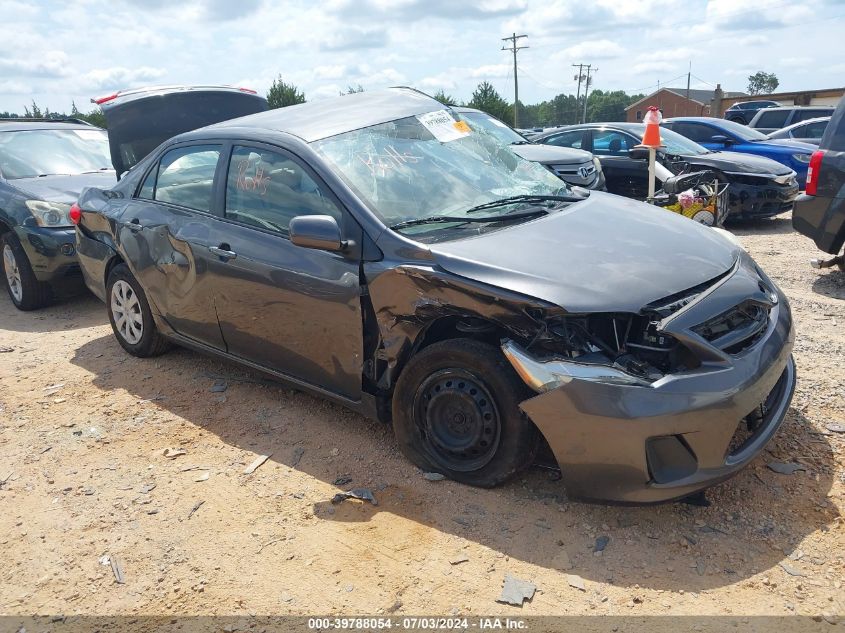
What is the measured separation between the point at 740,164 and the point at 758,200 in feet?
1.89

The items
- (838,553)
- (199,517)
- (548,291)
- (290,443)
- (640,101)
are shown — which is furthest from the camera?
(640,101)

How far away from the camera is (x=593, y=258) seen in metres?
3.22

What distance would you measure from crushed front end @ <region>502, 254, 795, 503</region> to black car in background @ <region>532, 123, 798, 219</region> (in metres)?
7.40

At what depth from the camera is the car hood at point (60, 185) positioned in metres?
7.21

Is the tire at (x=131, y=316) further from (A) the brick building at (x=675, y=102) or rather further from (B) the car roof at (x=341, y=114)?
(A) the brick building at (x=675, y=102)

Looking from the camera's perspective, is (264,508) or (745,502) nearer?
(745,502)

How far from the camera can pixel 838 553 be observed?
2.76 metres

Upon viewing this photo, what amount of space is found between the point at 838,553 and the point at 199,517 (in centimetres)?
281

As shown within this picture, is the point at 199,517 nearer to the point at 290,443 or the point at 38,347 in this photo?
the point at 290,443

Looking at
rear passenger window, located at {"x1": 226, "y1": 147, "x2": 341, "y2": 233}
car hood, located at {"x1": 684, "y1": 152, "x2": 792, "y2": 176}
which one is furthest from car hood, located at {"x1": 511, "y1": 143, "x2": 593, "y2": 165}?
rear passenger window, located at {"x1": 226, "y1": 147, "x2": 341, "y2": 233}

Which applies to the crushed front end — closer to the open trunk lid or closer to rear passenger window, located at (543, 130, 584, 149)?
the open trunk lid

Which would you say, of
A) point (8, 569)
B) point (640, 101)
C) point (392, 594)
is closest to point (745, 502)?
point (392, 594)

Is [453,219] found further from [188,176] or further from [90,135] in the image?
[90,135]

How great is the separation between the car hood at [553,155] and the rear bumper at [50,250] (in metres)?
5.35
